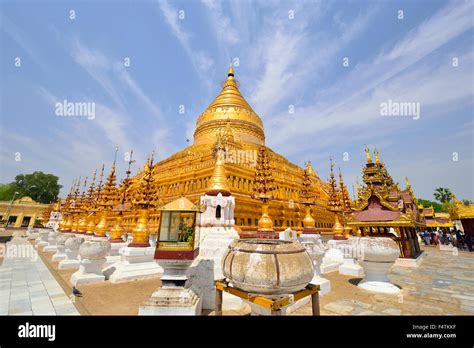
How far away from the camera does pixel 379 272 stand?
804 cm

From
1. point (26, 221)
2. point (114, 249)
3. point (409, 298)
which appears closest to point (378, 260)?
point (409, 298)

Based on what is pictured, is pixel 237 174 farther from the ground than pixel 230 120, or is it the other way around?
pixel 230 120

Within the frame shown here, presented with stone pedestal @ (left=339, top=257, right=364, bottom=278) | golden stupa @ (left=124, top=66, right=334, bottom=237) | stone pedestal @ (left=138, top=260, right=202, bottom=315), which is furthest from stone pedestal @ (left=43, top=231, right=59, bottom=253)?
stone pedestal @ (left=339, top=257, right=364, bottom=278)

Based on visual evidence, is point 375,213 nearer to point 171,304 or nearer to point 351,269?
point 351,269

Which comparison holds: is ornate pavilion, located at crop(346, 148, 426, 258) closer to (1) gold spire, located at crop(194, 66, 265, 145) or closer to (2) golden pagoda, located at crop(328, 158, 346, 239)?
(2) golden pagoda, located at crop(328, 158, 346, 239)

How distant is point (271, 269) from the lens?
317cm

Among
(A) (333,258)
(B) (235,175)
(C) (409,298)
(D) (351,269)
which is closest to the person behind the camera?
(C) (409,298)

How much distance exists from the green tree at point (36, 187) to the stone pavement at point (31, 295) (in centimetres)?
8126

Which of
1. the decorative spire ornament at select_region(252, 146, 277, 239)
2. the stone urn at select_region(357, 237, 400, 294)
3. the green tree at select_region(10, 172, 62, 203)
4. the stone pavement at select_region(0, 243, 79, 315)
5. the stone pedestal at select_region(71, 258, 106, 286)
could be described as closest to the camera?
the stone pavement at select_region(0, 243, 79, 315)

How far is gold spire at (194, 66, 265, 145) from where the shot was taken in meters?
34.3

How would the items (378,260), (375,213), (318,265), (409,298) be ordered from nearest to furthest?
1. (409,298)
2. (378,260)
3. (318,265)
4. (375,213)

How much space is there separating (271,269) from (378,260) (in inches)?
271

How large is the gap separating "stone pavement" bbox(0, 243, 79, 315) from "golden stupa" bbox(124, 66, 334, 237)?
8.77 m
